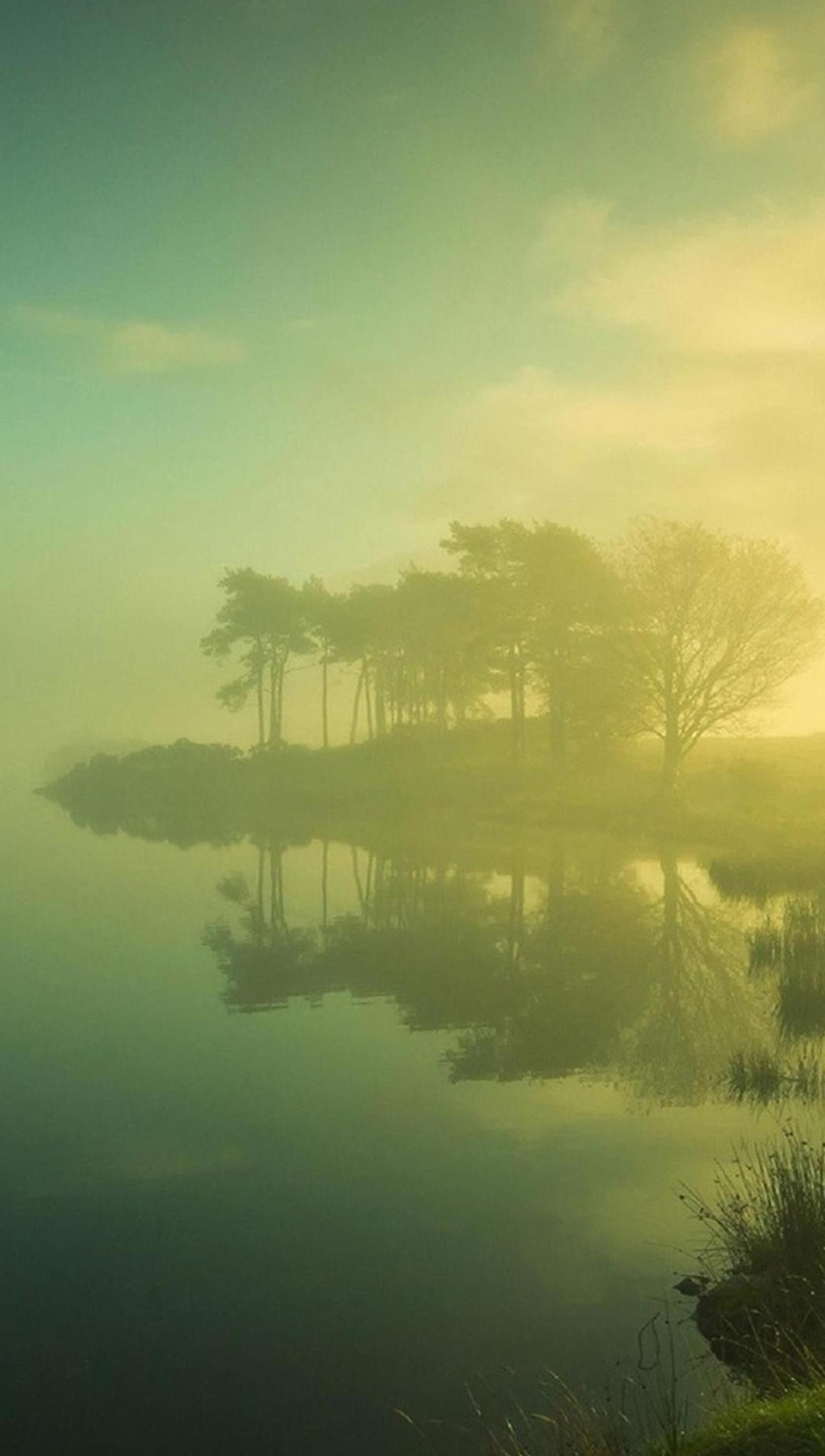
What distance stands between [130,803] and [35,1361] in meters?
79.4

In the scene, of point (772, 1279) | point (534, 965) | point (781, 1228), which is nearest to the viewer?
point (772, 1279)

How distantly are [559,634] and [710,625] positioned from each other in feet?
34.7

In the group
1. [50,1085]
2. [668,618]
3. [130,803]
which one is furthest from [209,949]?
[130,803]

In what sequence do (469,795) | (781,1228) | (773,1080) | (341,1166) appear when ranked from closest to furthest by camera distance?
(781,1228) → (341,1166) → (773,1080) → (469,795)

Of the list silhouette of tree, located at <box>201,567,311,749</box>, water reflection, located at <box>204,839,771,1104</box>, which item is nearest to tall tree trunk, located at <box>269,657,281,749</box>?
silhouette of tree, located at <box>201,567,311,749</box>

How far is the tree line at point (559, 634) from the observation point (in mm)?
57094

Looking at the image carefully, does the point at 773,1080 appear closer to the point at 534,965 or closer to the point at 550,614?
the point at 534,965

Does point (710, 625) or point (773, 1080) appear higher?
point (710, 625)

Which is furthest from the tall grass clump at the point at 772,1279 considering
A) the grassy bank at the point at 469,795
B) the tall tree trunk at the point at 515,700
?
the tall tree trunk at the point at 515,700

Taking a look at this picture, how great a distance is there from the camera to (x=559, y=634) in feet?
215

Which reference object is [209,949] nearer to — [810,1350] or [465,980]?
[465,980]

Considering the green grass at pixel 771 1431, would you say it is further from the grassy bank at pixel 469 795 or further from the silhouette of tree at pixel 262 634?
the silhouette of tree at pixel 262 634

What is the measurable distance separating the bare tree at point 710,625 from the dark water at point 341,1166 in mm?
30011

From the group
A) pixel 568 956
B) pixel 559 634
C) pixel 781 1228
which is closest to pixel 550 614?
pixel 559 634
